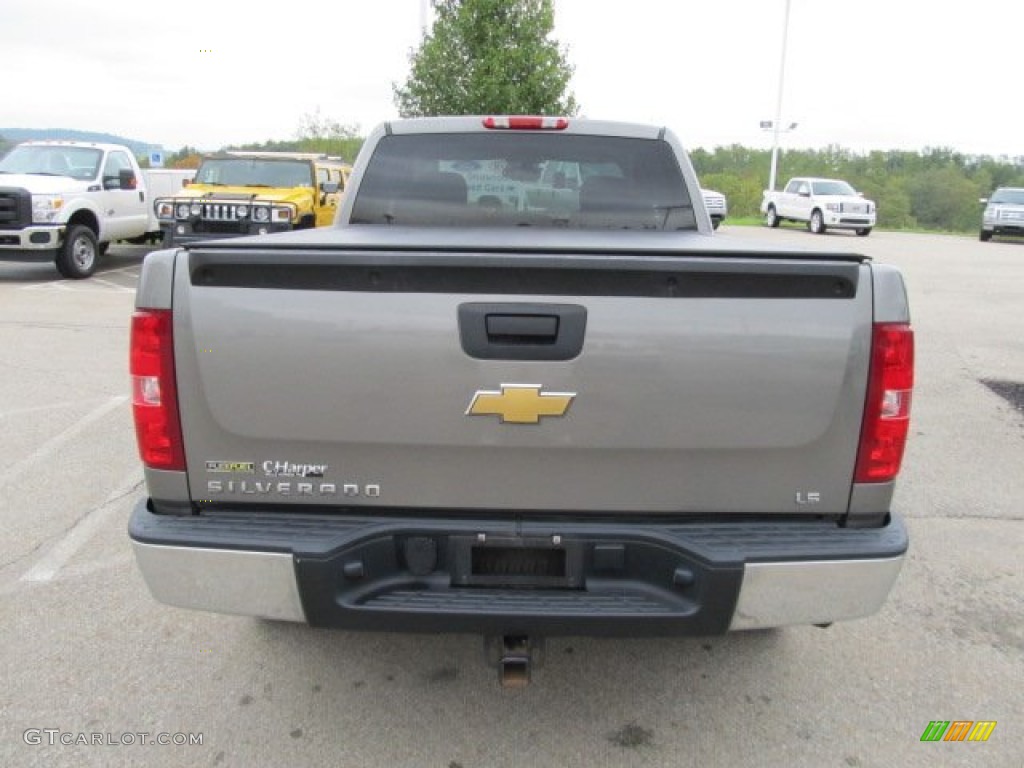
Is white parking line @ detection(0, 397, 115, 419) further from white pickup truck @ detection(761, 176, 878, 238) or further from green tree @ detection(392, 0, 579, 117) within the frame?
white pickup truck @ detection(761, 176, 878, 238)

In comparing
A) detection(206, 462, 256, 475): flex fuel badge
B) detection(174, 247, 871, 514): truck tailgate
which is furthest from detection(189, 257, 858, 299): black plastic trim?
detection(206, 462, 256, 475): flex fuel badge

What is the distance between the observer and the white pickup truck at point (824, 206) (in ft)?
85.3

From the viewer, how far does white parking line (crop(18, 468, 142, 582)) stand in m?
3.63

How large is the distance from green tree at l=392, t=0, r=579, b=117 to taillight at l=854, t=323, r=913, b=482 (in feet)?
58.2

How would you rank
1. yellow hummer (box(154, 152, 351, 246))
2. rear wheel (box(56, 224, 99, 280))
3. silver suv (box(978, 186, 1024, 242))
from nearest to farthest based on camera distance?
yellow hummer (box(154, 152, 351, 246))
rear wheel (box(56, 224, 99, 280))
silver suv (box(978, 186, 1024, 242))

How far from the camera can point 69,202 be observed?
39.6 ft

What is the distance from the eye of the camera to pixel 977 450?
18.3 ft

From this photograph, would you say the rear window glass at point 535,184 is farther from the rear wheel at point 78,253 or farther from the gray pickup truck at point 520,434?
the rear wheel at point 78,253

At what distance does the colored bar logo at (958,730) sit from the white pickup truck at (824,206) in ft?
84.9

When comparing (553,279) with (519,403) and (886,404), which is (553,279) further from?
(886,404)

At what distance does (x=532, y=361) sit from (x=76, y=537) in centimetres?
303

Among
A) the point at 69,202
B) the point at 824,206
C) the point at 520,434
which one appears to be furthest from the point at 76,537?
the point at 824,206

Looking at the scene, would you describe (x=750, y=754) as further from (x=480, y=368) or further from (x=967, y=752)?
(x=480, y=368)

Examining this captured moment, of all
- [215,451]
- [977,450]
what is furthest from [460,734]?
[977,450]
